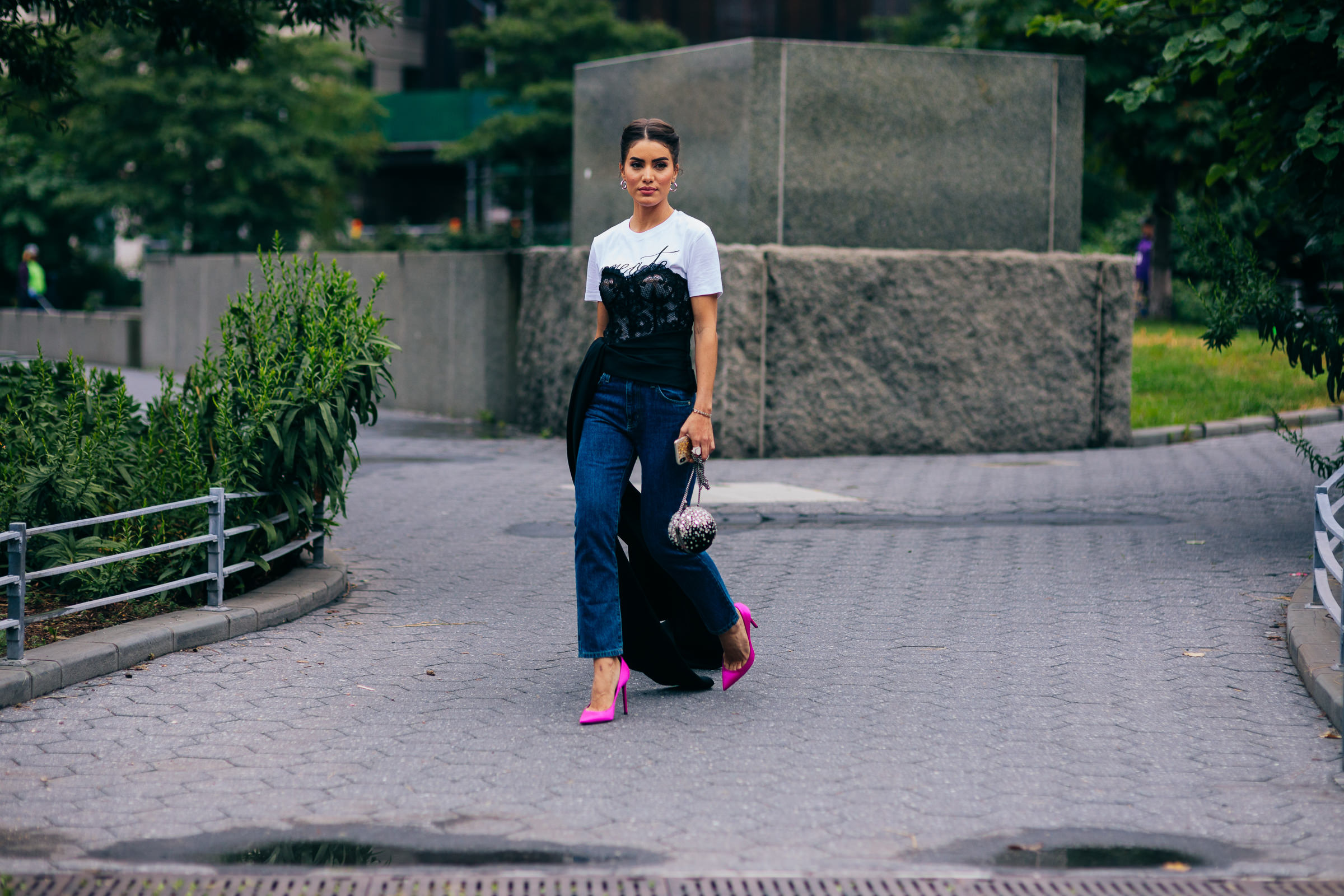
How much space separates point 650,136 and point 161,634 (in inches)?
108

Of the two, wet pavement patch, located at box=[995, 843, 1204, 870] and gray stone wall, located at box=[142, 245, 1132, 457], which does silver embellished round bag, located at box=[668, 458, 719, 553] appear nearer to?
wet pavement patch, located at box=[995, 843, 1204, 870]

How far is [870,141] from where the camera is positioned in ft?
43.0

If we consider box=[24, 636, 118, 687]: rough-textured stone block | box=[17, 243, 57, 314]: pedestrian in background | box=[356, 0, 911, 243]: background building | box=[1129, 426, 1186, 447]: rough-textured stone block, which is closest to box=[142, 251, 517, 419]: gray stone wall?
box=[1129, 426, 1186, 447]: rough-textured stone block

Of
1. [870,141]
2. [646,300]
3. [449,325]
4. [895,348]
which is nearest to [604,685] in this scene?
[646,300]

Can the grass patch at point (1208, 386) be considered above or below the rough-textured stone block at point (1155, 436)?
above

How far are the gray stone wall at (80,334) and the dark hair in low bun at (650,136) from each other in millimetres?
20616

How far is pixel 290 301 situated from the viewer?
7590mm

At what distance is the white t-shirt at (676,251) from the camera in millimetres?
5113

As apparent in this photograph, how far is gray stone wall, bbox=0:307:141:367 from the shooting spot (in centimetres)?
2461

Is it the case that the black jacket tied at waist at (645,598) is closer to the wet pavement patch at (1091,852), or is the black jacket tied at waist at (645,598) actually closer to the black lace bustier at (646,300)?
the black lace bustier at (646,300)

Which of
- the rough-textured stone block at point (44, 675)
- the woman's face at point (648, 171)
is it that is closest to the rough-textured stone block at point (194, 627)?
the rough-textured stone block at point (44, 675)

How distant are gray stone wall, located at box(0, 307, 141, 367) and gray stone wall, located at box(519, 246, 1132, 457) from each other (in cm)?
1271

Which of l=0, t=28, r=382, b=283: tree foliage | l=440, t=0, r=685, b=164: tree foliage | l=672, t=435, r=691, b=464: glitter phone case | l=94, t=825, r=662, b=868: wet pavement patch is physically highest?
l=440, t=0, r=685, b=164: tree foliage

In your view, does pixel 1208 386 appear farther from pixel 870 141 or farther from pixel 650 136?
pixel 650 136
